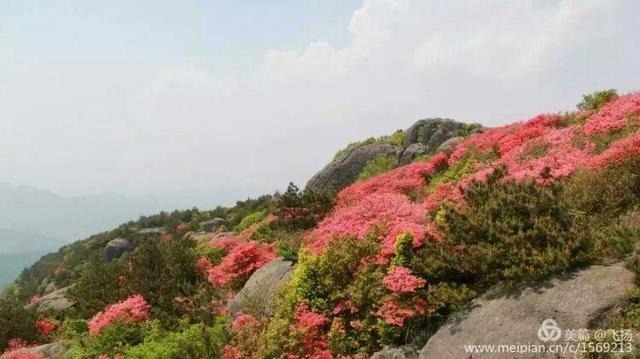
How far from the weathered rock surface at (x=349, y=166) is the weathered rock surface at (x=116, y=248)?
27865 mm

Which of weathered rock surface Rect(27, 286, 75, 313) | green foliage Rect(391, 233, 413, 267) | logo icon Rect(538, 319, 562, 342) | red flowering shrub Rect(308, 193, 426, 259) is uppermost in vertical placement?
red flowering shrub Rect(308, 193, 426, 259)

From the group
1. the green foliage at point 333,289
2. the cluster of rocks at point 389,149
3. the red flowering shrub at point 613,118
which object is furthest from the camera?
the cluster of rocks at point 389,149

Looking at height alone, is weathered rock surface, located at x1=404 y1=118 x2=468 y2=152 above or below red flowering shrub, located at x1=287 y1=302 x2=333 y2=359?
above

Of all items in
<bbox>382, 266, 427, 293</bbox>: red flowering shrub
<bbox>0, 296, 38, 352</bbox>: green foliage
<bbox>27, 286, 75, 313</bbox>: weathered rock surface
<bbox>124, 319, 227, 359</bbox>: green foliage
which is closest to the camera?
<bbox>382, 266, 427, 293</bbox>: red flowering shrub

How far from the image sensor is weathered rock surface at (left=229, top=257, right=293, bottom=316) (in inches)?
530

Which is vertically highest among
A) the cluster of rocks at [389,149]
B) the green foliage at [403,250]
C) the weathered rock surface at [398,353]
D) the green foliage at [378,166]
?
the cluster of rocks at [389,149]

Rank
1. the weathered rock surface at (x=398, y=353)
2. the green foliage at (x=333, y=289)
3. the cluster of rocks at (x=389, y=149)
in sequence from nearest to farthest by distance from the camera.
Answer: the weathered rock surface at (x=398, y=353) < the green foliage at (x=333, y=289) < the cluster of rocks at (x=389, y=149)

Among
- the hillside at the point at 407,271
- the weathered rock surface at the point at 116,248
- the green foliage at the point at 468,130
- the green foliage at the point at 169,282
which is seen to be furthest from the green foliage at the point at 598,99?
the weathered rock surface at the point at 116,248

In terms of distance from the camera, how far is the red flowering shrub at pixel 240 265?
17078 mm

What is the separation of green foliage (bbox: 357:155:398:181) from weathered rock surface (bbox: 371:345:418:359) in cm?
2416

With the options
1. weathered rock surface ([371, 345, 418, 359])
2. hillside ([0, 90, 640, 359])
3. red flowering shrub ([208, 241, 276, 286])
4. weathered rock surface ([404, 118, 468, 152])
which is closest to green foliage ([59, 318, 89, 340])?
hillside ([0, 90, 640, 359])

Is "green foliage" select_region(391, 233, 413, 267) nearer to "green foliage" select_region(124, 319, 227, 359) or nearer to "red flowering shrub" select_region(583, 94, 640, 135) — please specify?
"green foliage" select_region(124, 319, 227, 359)

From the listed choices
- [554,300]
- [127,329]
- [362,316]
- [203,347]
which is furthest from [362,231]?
[127,329]

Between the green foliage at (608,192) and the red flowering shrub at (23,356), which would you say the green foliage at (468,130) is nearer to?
the green foliage at (608,192)
